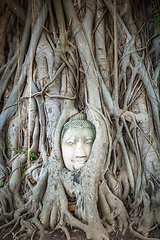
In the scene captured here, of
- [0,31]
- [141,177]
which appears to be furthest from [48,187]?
[0,31]

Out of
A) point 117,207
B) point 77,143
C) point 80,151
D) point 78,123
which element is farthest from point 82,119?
point 117,207

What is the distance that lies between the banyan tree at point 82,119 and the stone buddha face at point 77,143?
1 cm

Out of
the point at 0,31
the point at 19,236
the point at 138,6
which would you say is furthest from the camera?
the point at 0,31

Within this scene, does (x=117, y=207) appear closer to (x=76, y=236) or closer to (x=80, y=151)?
(x=76, y=236)

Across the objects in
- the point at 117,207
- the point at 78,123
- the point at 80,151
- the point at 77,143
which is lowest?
the point at 117,207

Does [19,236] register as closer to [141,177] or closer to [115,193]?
[115,193]

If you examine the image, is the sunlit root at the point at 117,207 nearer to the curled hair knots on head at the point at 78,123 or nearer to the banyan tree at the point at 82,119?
the banyan tree at the point at 82,119

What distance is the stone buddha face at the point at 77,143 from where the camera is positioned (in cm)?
252

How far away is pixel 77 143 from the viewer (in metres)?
2.54

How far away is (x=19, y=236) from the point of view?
2062 mm

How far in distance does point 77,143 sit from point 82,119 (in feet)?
1.25

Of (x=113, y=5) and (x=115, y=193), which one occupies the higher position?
(x=113, y=5)

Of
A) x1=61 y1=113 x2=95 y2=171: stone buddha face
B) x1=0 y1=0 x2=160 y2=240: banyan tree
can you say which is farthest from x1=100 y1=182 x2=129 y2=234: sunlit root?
x1=61 y1=113 x2=95 y2=171: stone buddha face

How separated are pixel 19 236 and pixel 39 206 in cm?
42
